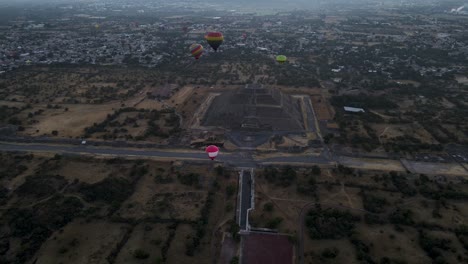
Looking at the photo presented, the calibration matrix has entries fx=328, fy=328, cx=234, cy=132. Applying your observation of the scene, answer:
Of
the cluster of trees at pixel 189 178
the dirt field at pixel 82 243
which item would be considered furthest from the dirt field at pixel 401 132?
the dirt field at pixel 82 243

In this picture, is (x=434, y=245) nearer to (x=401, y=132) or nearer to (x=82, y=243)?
(x=401, y=132)

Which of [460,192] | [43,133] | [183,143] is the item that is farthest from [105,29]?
[460,192]

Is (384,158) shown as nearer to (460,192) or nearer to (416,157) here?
(416,157)

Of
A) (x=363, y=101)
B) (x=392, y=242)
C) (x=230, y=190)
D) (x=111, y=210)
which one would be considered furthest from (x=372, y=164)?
(x=111, y=210)

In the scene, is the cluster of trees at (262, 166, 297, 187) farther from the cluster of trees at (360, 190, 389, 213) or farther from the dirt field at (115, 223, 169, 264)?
the dirt field at (115, 223, 169, 264)

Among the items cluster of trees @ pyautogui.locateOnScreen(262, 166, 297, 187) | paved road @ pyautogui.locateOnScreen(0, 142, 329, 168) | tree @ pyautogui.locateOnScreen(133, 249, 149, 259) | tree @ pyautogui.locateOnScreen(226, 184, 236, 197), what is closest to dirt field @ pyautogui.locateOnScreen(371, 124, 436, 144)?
paved road @ pyautogui.locateOnScreen(0, 142, 329, 168)

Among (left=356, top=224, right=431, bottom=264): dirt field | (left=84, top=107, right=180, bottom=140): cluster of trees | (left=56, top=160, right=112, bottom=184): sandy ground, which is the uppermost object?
(left=84, top=107, right=180, bottom=140): cluster of trees

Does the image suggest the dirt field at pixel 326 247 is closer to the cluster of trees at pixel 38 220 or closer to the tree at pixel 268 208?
the tree at pixel 268 208
